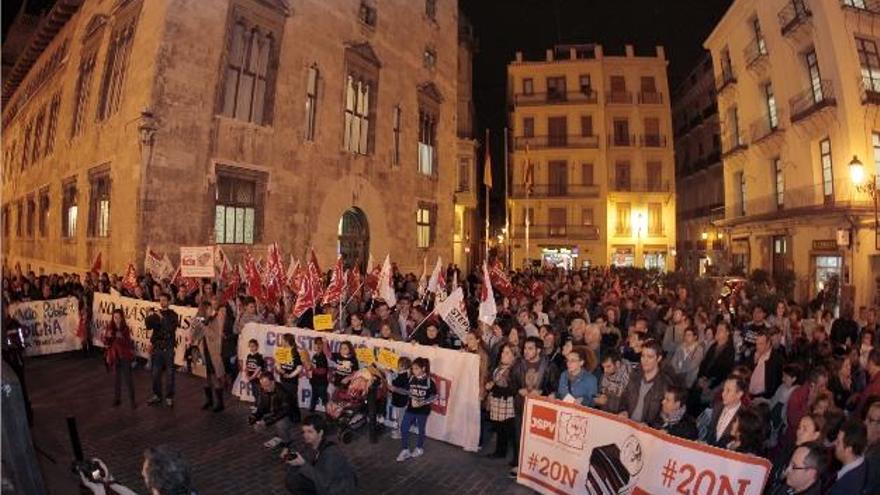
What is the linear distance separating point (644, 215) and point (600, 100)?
10045 mm

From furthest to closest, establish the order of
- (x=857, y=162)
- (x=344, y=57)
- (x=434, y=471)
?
1. (x=344, y=57)
2. (x=857, y=162)
3. (x=434, y=471)

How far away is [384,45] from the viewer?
24.9 meters

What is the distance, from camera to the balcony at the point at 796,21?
23.5 m

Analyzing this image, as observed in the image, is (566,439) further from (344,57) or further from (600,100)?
(600,100)

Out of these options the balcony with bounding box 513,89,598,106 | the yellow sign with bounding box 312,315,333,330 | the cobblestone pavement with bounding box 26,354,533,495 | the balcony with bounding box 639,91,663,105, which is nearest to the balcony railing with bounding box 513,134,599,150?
the balcony with bounding box 513,89,598,106

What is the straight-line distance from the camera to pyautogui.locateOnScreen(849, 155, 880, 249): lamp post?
19.4m

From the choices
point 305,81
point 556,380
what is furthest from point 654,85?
point 556,380

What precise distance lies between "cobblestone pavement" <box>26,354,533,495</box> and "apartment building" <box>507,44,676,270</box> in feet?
132

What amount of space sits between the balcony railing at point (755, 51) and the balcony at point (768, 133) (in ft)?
8.90

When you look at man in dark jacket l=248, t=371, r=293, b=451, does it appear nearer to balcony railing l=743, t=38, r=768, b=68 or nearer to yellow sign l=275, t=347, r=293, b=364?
yellow sign l=275, t=347, r=293, b=364

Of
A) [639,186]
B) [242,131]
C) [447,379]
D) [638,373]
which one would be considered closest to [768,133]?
[639,186]

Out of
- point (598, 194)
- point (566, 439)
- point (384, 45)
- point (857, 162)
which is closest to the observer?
point (566, 439)

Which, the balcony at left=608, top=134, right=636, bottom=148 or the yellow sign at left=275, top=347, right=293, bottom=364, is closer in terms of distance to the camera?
the yellow sign at left=275, top=347, right=293, bottom=364

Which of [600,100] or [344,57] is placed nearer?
[344,57]
